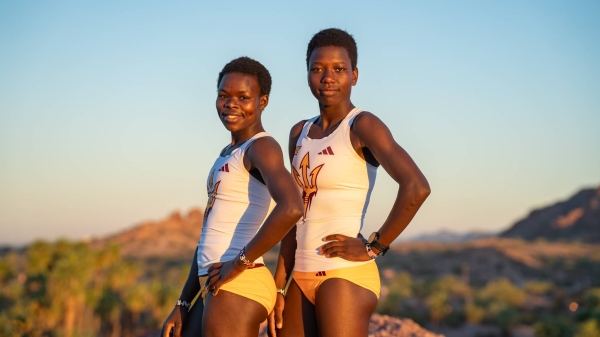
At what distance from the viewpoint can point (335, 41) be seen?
368 cm

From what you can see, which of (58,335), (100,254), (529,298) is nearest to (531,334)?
(529,298)

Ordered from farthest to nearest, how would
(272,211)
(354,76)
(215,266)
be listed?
1. (354,76)
2. (215,266)
3. (272,211)

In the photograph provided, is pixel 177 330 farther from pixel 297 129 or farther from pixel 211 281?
pixel 297 129

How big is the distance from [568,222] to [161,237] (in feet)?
176

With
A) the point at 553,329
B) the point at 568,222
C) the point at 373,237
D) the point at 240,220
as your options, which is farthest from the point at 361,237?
the point at 568,222

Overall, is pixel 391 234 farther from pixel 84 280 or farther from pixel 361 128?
pixel 84 280

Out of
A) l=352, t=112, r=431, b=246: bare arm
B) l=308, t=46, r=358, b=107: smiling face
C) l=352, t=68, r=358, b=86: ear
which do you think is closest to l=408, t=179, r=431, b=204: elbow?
l=352, t=112, r=431, b=246: bare arm

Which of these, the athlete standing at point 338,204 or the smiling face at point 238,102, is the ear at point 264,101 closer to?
the smiling face at point 238,102

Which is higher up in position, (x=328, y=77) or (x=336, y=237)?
(x=328, y=77)

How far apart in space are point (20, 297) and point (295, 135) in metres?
29.5

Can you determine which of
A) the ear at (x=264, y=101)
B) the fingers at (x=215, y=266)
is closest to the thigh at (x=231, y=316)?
the fingers at (x=215, y=266)

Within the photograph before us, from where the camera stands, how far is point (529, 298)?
31609mm

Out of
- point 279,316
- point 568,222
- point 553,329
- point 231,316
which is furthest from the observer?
point 568,222

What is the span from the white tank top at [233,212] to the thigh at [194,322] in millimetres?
235
